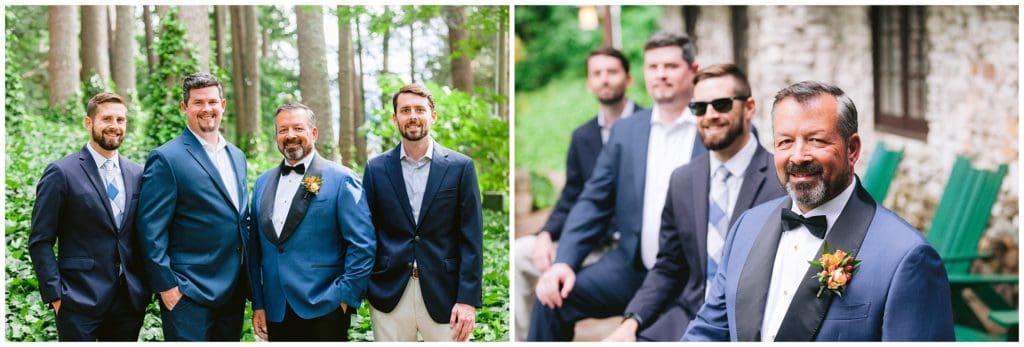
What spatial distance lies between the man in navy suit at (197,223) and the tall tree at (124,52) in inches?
17.7

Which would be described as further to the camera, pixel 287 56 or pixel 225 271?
pixel 287 56

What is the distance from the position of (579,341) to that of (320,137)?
5.83 feet

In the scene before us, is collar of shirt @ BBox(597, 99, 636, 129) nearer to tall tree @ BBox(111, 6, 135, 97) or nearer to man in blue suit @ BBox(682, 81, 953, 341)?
man in blue suit @ BBox(682, 81, 953, 341)

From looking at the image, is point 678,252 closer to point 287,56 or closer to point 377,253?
point 377,253

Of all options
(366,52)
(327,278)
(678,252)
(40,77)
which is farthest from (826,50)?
(40,77)

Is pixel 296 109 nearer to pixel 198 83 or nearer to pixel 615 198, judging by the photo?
pixel 198 83

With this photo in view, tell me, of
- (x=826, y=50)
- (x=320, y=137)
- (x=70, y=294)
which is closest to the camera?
(x=70, y=294)

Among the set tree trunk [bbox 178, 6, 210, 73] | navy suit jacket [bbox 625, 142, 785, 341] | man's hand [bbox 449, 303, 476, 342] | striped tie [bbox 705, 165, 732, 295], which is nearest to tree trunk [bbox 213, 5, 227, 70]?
tree trunk [bbox 178, 6, 210, 73]

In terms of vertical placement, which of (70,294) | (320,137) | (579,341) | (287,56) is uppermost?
(287,56)

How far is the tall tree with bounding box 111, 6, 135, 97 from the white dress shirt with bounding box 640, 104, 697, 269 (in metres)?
2.70

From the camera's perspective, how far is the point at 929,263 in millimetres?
4219

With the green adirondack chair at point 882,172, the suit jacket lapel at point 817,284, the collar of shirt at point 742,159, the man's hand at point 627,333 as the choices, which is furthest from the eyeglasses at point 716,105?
the green adirondack chair at point 882,172

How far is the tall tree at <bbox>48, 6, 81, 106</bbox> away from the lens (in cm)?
562

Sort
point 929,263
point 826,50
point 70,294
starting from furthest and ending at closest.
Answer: point 826,50, point 70,294, point 929,263
